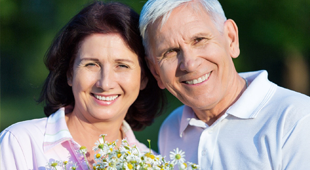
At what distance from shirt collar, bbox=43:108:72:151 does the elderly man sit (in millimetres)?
901

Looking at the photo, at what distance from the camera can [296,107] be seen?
2.85 m

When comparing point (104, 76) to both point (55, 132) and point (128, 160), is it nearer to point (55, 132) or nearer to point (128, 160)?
point (55, 132)

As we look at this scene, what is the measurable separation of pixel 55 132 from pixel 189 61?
122 centimetres

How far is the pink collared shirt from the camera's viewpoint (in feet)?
9.47

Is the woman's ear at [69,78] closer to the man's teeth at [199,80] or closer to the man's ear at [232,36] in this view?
the man's teeth at [199,80]

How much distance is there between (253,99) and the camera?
316cm

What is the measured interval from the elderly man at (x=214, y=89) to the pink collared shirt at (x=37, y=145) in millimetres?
936

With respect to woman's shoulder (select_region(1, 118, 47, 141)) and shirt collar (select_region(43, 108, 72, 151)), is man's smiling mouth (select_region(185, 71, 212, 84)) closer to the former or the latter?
shirt collar (select_region(43, 108, 72, 151))

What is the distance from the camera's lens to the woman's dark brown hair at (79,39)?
10.6 ft

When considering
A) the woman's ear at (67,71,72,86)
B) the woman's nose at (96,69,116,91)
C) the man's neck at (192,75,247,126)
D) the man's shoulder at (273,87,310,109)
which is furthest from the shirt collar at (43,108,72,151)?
the man's shoulder at (273,87,310,109)

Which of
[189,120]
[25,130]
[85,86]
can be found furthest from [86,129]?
[189,120]

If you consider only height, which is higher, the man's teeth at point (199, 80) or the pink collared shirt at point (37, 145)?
the man's teeth at point (199, 80)

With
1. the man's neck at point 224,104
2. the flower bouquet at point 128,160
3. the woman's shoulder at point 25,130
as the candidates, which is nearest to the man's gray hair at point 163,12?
the man's neck at point 224,104

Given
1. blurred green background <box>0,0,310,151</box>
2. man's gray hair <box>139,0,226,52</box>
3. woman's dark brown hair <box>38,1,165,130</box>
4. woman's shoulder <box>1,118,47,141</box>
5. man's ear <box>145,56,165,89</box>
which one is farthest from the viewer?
blurred green background <box>0,0,310,151</box>
